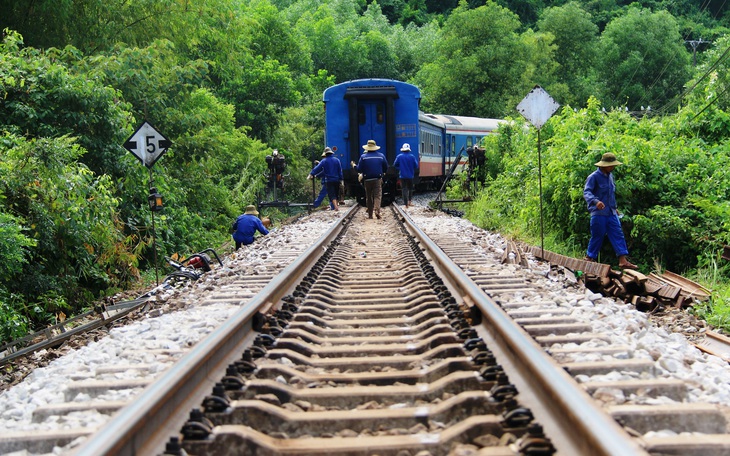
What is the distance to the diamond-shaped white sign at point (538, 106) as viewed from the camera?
31.7ft

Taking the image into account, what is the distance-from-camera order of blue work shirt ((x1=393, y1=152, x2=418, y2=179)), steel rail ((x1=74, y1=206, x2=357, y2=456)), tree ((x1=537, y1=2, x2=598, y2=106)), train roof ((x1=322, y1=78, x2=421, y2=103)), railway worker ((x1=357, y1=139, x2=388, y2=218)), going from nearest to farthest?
steel rail ((x1=74, y1=206, x2=357, y2=456)) → railway worker ((x1=357, y1=139, x2=388, y2=218)) → blue work shirt ((x1=393, y1=152, x2=418, y2=179)) → train roof ((x1=322, y1=78, x2=421, y2=103)) → tree ((x1=537, y1=2, x2=598, y2=106))

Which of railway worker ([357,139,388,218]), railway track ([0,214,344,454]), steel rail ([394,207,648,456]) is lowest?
railway track ([0,214,344,454])

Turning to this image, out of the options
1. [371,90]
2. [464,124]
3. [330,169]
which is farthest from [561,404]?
[464,124]

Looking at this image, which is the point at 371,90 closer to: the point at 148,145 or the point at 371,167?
the point at 371,167

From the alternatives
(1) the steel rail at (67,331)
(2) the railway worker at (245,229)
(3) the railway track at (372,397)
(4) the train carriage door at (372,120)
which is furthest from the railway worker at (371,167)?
(3) the railway track at (372,397)

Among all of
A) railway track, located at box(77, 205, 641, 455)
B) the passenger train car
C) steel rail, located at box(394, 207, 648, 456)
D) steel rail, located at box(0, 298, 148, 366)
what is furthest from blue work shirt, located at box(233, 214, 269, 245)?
steel rail, located at box(394, 207, 648, 456)

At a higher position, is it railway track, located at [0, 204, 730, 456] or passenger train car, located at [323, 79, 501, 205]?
passenger train car, located at [323, 79, 501, 205]

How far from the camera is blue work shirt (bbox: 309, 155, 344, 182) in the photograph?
56.1ft

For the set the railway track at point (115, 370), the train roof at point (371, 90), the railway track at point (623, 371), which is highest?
the train roof at point (371, 90)

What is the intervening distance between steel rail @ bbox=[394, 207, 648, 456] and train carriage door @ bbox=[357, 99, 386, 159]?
1587 cm

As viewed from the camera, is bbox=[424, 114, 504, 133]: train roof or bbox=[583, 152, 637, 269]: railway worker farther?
bbox=[424, 114, 504, 133]: train roof

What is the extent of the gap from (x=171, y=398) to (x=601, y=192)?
277 inches

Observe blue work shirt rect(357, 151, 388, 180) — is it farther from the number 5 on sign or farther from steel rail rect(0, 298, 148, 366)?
steel rail rect(0, 298, 148, 366)

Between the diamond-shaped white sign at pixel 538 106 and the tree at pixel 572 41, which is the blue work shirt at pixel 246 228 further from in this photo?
the tree at pixel 572 41
